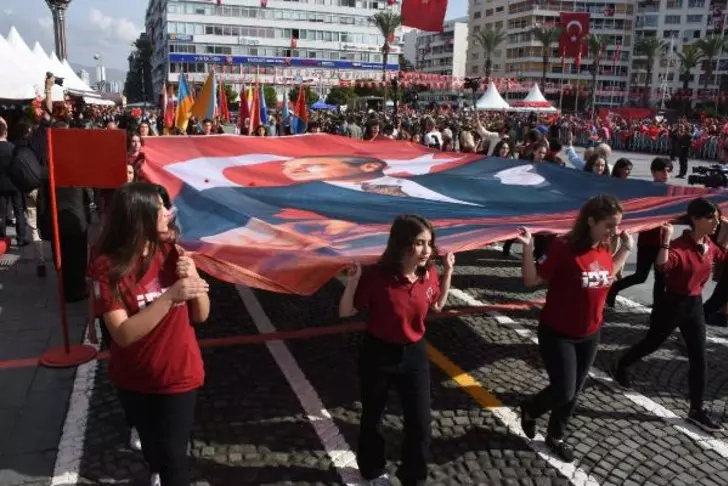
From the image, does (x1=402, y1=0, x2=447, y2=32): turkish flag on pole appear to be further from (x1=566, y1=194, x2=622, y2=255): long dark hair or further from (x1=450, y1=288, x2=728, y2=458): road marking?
(x1=566, y1=194, x2=622, y2=255): long dark hair

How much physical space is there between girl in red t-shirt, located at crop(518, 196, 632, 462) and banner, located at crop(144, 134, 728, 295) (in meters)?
0.59

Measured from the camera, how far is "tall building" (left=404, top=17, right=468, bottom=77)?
5039 inches

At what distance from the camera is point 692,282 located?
4453mm

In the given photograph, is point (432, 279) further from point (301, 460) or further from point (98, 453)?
point (98, 453)

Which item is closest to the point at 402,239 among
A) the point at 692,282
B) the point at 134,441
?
the point at 134,441

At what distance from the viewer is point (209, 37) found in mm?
88062

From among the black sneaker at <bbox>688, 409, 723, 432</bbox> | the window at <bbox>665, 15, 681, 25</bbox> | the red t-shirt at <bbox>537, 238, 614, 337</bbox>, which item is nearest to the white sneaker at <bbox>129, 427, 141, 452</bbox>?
the red t-shirt at <bbox>537, 238, 614, 337</bbox>

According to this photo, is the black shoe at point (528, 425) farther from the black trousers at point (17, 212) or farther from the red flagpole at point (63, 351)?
the black trousers at point (17, 212)

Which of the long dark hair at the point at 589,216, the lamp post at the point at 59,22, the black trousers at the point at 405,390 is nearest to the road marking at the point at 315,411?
the black trousers at the point at 405,390

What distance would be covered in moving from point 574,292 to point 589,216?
0.48 m

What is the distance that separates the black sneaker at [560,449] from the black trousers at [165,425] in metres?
2.47

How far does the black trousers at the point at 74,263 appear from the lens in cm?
704

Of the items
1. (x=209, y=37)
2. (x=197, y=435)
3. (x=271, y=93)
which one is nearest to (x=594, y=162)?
(x=197, y=435)

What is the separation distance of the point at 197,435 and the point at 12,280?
16.5 ft
